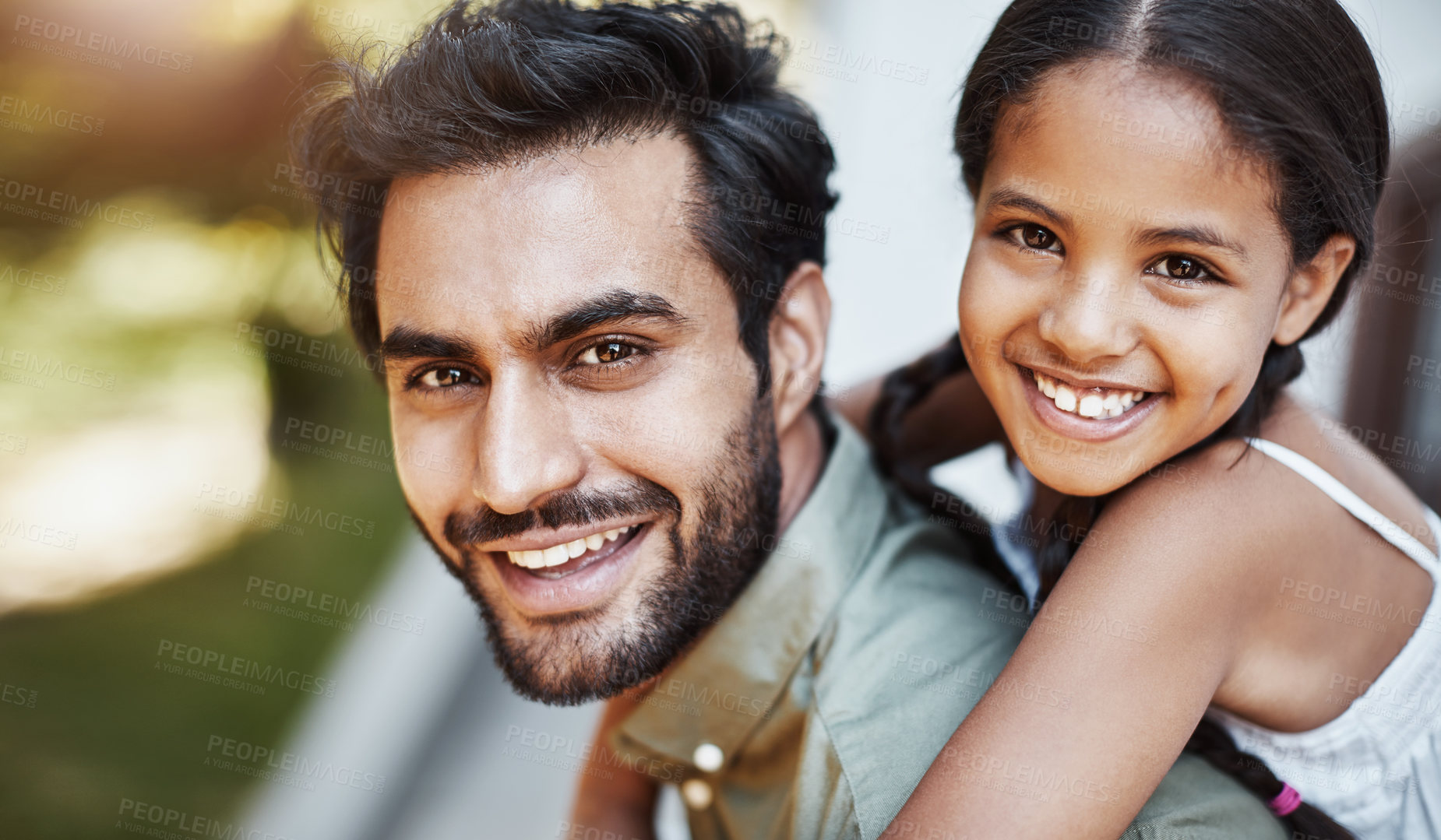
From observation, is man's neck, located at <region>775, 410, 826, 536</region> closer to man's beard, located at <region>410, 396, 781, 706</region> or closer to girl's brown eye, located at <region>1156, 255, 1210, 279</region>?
man's beard, located at <region>410, 396, 781, 706</region>

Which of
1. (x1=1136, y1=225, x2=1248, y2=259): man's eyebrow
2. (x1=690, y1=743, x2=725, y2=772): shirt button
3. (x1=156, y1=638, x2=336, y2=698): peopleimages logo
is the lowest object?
(x1=156, y1=638, x2=336, y2=698): peopleimages logo

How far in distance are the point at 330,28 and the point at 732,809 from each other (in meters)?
2.53

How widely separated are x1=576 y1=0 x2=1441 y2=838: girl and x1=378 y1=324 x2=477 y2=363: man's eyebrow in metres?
0.77

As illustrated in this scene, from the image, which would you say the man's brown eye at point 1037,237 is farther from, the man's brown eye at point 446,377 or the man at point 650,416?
the man's brown eye at point 446,377

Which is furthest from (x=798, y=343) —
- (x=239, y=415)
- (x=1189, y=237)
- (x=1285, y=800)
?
(x=239, y=415)

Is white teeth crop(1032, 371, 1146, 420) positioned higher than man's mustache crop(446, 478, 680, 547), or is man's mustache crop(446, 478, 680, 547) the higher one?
white teeth crop(1032, 371, 1146, 420)

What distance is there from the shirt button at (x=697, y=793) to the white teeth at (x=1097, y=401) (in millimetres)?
966

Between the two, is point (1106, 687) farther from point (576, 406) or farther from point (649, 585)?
point (576, 406)

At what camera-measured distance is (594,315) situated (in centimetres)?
138

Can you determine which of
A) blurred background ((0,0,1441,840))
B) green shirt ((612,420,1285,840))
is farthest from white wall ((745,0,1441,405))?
green shirt ((612,420,1285,840))

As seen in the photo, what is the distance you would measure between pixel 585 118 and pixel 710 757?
1.11m

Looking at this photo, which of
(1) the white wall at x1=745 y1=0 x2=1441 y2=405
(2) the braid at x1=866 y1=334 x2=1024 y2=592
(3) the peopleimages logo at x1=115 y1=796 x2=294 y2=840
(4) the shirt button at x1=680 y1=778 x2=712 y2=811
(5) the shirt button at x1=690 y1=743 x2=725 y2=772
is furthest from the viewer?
(1) the white wall at x1=745 y1=0 x2=1441 y2=405

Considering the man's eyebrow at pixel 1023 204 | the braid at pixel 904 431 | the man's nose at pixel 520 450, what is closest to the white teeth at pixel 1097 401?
the man's eyebrow at pixel 1023 204

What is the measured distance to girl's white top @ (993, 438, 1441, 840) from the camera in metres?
1.46
